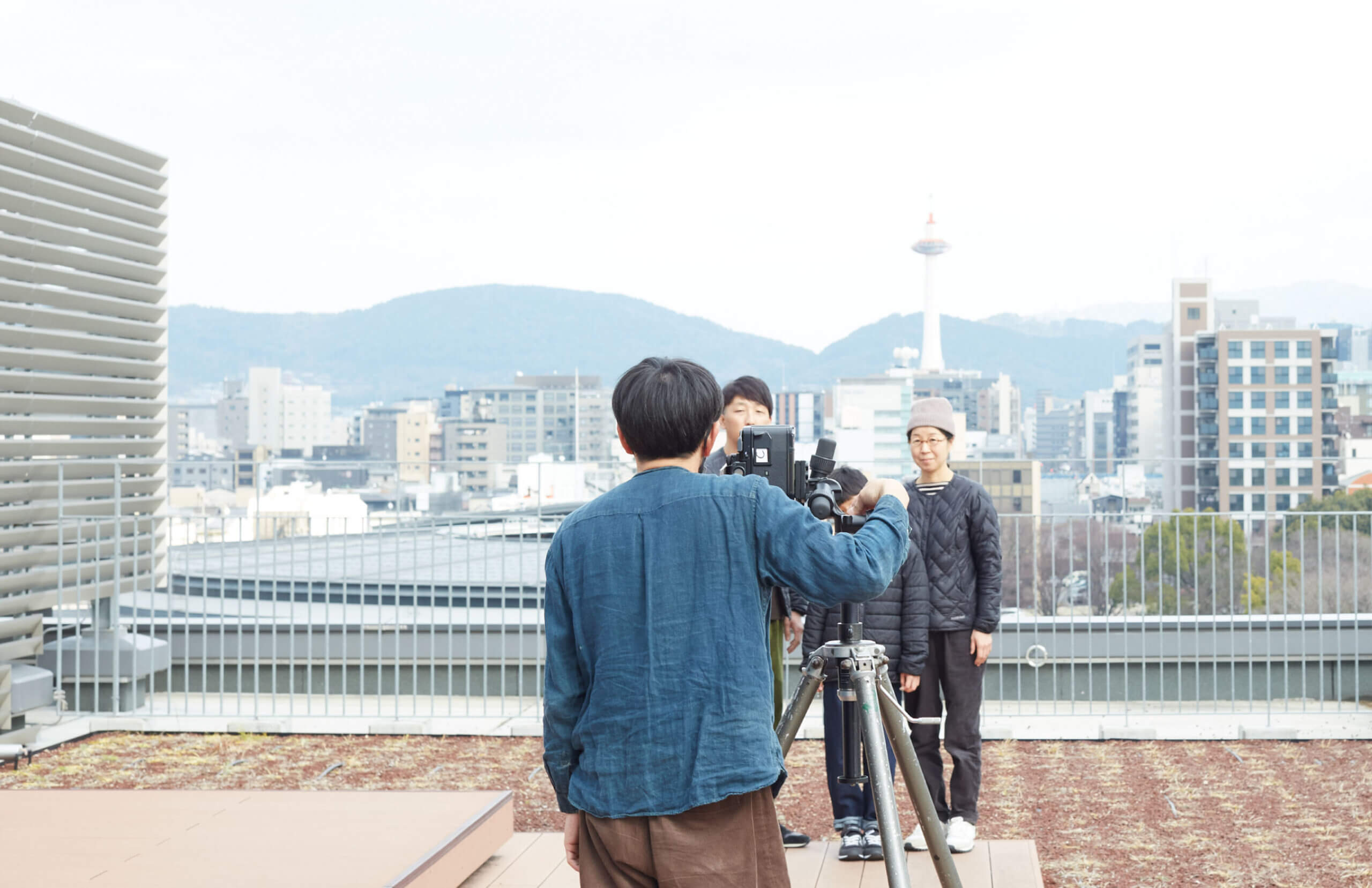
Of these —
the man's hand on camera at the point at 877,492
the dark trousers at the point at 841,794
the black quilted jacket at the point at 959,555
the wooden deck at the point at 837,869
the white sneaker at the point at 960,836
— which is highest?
the man's hand on camera at the point at 877,492

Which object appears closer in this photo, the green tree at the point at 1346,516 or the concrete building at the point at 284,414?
the green tree at the point at 1346,516

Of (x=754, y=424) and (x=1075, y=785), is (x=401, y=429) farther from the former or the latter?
(x=754, y=424)

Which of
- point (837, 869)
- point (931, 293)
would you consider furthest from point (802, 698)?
point (931, 293)

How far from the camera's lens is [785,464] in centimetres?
202

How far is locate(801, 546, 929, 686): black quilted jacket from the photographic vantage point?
339 cm

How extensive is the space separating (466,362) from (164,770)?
136 m

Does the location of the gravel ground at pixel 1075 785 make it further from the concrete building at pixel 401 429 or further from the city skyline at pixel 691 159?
the city skyline at pixel 691 159

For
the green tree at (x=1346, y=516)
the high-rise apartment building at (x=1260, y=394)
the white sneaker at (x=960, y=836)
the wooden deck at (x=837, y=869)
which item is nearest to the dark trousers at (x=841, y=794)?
the wooden deck at (x=837, y=869)

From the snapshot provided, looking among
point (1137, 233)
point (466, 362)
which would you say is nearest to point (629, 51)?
point (466, 362)

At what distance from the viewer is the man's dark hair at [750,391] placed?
355cm

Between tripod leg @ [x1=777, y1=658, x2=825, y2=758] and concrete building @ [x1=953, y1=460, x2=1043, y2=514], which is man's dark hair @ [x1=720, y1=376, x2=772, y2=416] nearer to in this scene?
tripod leg @ [x1=777, y1=658, x2=825, y2=758]

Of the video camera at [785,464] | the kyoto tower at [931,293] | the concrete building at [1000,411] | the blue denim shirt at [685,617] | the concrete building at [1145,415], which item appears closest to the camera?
the blue denim shirt at [685,617]

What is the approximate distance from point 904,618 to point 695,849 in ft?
6.24

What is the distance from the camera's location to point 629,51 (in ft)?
515
